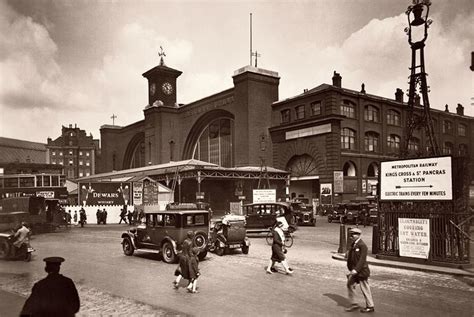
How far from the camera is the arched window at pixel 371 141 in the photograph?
47.1 m

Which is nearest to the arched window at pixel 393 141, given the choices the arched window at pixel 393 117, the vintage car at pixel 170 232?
the arched window at pixel 393 117

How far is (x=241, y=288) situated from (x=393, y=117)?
4458 centimetres

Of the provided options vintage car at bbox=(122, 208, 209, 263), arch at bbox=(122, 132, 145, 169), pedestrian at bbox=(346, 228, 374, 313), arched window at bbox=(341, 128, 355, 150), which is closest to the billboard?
arched window at bbox=(341, 128, 355, 150)

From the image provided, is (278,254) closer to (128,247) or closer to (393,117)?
(128,247)

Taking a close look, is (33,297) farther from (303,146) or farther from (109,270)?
(303,146)

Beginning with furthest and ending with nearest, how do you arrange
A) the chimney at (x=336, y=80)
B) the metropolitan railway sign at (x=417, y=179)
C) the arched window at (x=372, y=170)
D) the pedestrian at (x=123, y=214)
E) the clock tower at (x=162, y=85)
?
the clock tower at (x=162, y=85) < the arched window at (x=372, y=170) < the chimney at (x=336, y=80) < the pedestrian at (x=123, y=214) < the metropolitan railway sign at (x=417, y=179)

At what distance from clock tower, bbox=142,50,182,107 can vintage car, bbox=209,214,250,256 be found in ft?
158

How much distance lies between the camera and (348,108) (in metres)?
45.3

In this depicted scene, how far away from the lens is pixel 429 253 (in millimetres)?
13516

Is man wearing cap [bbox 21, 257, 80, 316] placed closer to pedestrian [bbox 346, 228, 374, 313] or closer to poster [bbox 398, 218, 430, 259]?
pedestrian [bbox 346, 228, 374, 313]

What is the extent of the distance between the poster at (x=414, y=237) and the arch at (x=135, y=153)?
2535 inches

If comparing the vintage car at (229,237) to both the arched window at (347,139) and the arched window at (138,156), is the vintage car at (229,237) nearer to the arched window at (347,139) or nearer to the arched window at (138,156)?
the arched window at (347,139)

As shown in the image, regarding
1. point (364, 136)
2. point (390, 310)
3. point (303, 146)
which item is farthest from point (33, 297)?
point (364, 136)

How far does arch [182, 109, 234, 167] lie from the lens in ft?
184
